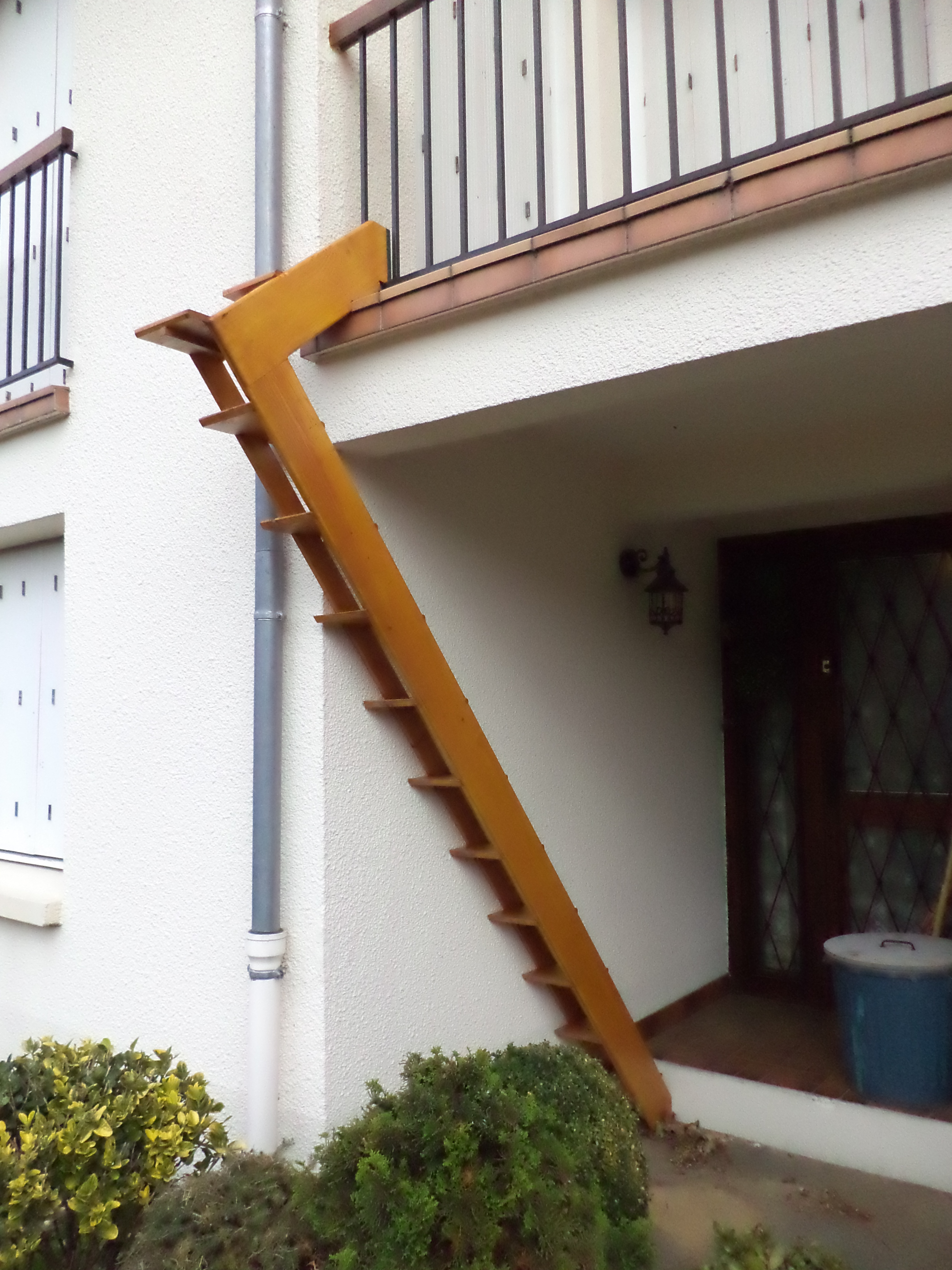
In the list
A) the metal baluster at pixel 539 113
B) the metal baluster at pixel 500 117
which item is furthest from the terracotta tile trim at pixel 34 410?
the metal baluster at pixel 539 113

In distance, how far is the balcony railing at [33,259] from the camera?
3764 millimetres

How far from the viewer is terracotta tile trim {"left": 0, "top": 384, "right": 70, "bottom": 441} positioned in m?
3.62

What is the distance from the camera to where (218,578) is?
311 cm

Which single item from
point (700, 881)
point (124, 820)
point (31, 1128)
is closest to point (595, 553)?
point (700, 881)

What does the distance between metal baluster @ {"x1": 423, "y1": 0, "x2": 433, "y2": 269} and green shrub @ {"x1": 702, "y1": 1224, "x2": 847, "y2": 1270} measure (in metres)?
2.60

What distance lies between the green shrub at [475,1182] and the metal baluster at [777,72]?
2.39m

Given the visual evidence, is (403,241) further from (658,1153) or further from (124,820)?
(658,1153)

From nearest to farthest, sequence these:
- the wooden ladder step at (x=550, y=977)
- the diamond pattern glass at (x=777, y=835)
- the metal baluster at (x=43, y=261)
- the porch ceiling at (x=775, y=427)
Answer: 1. the porch ceiling at (x=775, y=427)
2. the wooden ladder step at (x=550, y=977)
3. the metal baluster at (x=43, y=261)
4. the diamond pattern glass at (x=777, y=835)

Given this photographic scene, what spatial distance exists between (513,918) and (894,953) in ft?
4.56

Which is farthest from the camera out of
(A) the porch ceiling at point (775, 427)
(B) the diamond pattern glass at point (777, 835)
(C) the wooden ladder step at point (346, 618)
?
(B) the diamond pattern glass at point (777, 835)

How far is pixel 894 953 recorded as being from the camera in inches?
134

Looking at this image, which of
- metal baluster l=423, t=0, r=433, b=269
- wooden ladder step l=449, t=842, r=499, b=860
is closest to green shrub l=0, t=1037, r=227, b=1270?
wooden ladder step l=449, t=842, r=499, b=860

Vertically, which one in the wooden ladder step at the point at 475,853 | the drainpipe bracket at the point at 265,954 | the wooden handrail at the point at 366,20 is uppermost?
the wooden handrail at the point at 366,20

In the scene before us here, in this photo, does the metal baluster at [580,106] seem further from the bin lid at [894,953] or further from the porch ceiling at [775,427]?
the bin lid at [894,953]
